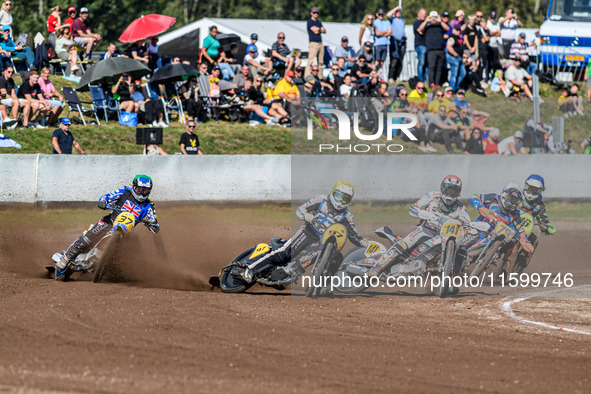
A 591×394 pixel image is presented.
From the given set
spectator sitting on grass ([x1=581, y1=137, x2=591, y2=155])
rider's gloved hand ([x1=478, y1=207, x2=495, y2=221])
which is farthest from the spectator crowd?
rider's gloved hand ([x1=478, y1=207, x2=495, y2=221])

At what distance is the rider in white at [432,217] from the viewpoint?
10.8m

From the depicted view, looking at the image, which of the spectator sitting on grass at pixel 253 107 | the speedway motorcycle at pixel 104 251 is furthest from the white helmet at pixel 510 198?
the spectator sitting on grass at pixel 253 107

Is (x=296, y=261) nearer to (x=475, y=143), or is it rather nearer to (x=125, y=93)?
(x=475, y=143)

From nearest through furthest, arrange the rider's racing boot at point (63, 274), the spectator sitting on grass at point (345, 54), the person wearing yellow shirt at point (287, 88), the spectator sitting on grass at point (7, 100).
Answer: the rider's racing boot at point (63, 274)
the spectator sitting on grass at point (7, 100)
the person wearing yellow shirt at point (287, 88)
the spectator sitting on grass at point (345, 54)

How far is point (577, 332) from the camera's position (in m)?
9.22

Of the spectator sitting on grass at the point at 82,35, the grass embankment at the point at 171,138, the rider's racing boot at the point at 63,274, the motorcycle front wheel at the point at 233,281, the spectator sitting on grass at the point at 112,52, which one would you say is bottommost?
the rider's racing boot at the point at 63,274

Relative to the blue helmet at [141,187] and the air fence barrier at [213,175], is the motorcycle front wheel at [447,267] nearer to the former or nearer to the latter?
the air fence barrier at [213,175]

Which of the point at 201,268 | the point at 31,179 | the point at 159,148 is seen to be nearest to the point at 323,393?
the point at 201,268

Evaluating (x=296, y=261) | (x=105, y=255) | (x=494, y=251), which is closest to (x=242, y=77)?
(x=105, y=255)

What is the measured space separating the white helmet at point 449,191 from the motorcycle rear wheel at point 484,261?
2.83 feet

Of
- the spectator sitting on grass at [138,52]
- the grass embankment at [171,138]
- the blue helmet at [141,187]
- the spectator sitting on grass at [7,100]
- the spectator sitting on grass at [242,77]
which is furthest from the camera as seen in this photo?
the spectator sitting on grass at [242,77]

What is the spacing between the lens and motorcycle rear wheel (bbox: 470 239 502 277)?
1108cm

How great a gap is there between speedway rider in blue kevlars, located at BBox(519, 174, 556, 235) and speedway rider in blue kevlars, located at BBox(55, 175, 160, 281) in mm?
5351

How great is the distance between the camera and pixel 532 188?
11336 mm
